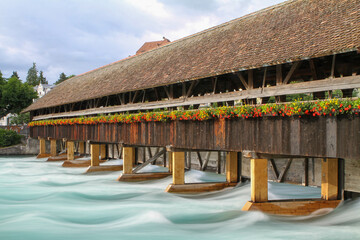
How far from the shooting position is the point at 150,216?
8.63m

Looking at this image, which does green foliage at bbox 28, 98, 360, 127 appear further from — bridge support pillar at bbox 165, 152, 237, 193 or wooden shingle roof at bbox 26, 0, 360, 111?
bridge support pillar at bbox 165, 152, 237, 193

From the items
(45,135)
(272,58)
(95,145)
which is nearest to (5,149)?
(45,135)

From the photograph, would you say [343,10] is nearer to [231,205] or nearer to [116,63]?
[231,205]

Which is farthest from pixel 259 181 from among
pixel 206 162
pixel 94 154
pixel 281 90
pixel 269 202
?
pixel 94 154

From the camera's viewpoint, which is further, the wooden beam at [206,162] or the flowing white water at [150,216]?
the wooden beam at [206,162]

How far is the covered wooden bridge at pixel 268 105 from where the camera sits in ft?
23.4

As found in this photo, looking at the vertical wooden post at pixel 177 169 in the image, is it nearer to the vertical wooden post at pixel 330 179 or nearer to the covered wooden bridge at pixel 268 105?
the covered wooden bridge at pixel 268 105

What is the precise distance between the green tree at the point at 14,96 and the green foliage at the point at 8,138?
11077 millimetres

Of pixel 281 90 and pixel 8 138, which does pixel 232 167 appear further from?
pixel 8 138

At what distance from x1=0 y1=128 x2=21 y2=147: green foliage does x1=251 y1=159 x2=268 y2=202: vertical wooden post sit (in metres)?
26.2

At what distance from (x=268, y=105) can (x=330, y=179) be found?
2.26 meters

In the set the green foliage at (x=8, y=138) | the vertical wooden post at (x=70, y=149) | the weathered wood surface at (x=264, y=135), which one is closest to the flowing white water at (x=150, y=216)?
the weathered wood surface at (x=264, y=135)

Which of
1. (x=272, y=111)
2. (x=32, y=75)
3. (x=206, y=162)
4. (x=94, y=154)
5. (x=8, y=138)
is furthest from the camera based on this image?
(x=32, y=75)

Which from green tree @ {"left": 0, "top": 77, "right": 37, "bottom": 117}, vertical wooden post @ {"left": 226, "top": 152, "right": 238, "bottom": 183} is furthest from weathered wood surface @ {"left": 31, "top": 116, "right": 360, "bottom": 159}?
green tree @ {"left": 0, "top": 77, "right": 37, "bottom": 117}
